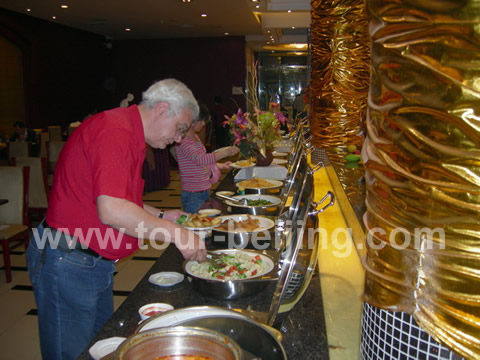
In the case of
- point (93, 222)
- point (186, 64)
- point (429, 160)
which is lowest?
point (93, 222)

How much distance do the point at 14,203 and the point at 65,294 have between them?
280 cm

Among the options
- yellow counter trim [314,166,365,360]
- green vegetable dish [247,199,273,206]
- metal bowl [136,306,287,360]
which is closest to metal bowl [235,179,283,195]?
green vegetable dish [247,199,273,206]

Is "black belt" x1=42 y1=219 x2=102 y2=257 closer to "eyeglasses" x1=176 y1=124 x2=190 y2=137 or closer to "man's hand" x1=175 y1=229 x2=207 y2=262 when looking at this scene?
"man's hand" x1=175 y1=229 x2=207 y2=262

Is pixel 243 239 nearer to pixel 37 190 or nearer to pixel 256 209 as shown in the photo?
pixel 256 209

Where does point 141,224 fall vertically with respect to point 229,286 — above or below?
above

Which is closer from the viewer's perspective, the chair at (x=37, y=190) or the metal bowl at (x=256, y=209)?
the metal bowl at (x=256, y=209)

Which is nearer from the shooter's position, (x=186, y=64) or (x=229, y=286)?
(x=229, y=286)

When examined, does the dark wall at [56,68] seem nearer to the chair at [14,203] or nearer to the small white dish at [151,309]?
the chair at [14,203]

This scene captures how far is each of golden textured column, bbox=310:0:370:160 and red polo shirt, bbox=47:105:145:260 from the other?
2.62 meters

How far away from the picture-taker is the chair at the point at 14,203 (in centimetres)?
404

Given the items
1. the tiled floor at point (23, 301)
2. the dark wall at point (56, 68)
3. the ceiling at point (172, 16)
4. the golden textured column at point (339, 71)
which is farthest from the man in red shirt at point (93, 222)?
the dark wall at point (56, 68)

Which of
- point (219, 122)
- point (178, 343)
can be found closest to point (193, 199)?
point (178, 343)

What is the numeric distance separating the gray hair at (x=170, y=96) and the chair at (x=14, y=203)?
9.46 ft

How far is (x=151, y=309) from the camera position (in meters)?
1.35
